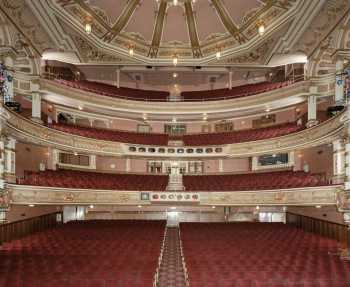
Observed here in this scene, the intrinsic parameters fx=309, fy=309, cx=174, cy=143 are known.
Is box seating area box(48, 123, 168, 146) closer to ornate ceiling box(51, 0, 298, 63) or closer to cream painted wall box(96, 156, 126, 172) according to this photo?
cream painted wall box(96, 156, 126, 172)

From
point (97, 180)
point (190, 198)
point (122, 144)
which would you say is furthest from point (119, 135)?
point (190, 198)

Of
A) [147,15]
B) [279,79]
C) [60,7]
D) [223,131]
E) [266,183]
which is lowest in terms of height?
[266,183]

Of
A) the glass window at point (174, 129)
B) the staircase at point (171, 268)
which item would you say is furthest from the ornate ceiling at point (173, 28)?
the staircase at point (171, 268)

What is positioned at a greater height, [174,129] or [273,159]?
[174,129]

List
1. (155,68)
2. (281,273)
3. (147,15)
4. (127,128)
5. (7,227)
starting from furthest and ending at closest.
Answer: (127,128) < (155,68) < (147,15) < (7,227) < (281,273)

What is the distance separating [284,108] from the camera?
21016mm

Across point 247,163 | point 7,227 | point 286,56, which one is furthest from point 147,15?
point 7,227

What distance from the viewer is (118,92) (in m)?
22.5

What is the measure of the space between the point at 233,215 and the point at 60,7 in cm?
1582

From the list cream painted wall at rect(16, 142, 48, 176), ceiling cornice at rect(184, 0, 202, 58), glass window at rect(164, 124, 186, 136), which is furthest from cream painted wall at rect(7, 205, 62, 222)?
ceiling cornice at rect(184, 0, 202, 58)

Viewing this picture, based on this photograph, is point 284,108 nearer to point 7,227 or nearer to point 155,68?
point 155,68

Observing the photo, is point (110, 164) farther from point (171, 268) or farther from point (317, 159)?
point (317, 159)

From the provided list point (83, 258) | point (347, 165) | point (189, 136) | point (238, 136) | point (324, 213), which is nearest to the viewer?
point (83, 258)

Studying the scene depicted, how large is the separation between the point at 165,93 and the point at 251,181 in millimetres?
9831
